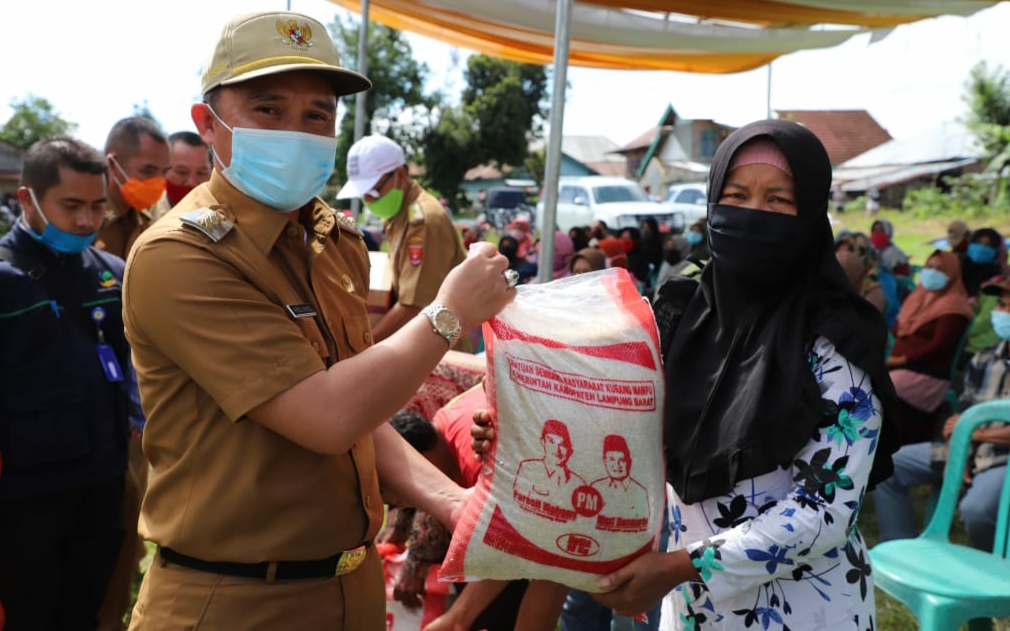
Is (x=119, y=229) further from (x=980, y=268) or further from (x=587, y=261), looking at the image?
(x=980, y=268)

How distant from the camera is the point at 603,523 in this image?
151 centimetres

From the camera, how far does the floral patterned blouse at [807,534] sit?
1495 millimetres

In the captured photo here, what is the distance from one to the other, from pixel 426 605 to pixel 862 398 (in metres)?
1.68

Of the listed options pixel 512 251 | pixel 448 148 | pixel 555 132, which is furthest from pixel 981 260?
pixel 448 148

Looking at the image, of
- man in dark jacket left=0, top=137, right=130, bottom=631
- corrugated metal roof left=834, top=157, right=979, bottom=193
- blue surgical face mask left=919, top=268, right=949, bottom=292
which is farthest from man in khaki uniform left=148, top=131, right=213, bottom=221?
corrugated metal roof left=834, top=157, right=979, bottom=193

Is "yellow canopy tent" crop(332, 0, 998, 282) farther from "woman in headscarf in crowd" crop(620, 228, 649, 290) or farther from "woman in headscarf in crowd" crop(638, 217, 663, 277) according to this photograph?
"woman in headscarf in crowd" crop(638, 217, 663, 277)

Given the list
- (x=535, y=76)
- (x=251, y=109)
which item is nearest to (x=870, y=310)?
(x=251, y=109)

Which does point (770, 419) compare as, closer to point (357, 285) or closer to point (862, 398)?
point (862, 398)

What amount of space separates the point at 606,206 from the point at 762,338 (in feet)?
52.5

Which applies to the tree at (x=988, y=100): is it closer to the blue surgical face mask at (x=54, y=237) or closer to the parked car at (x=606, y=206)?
the parked car at (x=606, y=206)

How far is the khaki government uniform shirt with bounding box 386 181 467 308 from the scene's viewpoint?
3910 millimetres

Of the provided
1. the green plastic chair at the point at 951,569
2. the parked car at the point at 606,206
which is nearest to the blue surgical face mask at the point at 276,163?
the green plastic chair at the point at 951,569

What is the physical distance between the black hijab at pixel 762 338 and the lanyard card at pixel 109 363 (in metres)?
2.03

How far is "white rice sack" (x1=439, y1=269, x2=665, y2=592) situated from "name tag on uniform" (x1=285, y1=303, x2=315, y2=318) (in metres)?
0.35
